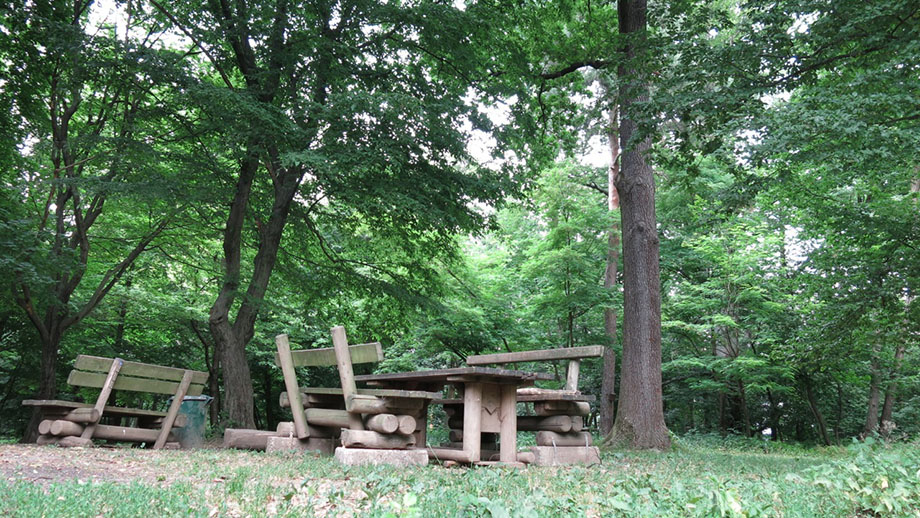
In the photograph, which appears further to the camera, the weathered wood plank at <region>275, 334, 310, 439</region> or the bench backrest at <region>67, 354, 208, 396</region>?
the bench backrest at <region>67, 354, 208, 396</region>

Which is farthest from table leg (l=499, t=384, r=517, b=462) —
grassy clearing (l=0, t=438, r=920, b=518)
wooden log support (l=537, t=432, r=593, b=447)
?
grassy clearing (l=0, t=438, r=920, b=518)

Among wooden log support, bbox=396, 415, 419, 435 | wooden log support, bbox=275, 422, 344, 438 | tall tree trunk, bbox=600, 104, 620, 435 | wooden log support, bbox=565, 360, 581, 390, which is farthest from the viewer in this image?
tall tree trunk, bbox=600, 104, 620, 435

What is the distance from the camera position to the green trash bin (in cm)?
970

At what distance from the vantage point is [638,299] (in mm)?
10383

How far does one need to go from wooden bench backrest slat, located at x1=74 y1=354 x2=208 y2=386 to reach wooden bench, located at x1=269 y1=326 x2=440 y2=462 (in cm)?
244

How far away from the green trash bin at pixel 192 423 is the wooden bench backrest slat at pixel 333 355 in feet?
9.71

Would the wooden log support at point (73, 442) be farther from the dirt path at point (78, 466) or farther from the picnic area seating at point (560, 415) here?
the picnic area seating at point (560, 415)

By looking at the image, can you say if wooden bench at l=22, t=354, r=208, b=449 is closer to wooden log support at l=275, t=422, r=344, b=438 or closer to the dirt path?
the dirt path

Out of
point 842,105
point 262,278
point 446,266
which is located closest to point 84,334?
point 262,278

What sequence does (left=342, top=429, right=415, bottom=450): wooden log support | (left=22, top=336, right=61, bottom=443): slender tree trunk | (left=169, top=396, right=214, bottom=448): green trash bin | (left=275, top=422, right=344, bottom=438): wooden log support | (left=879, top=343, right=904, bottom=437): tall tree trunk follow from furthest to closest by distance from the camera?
(left=879, top=343, right=904, bottom=437): tall tree trunk → (left=22, top=336, right=61, bottom=443): slender tree trunk → (left=169, top=396, right=214, bottom=448): green trash bin → (left=275, top=422, right=344, bottom=438): wooden log support → (left=342, top=429, right=415, bottom=450): wooden log support

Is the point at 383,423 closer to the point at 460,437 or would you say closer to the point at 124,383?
the point at 460,437

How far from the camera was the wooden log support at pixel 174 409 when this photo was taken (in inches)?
356

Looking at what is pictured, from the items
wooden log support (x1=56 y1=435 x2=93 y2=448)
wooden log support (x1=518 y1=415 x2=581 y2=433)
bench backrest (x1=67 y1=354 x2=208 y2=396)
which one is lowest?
wooden log support (x1=56 y1=435 x2=93 y2=448)

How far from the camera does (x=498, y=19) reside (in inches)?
463
